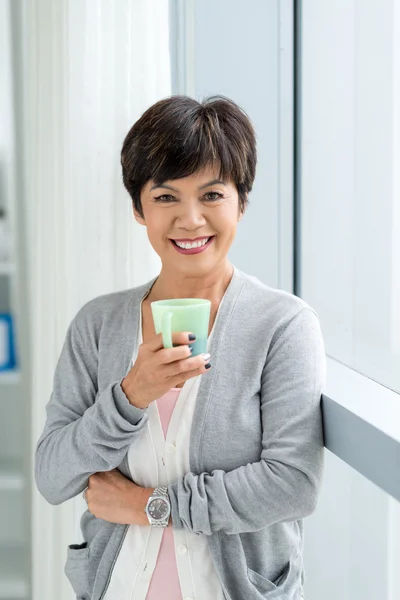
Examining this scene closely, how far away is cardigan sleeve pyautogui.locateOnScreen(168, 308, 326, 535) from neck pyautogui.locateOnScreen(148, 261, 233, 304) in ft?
0.52

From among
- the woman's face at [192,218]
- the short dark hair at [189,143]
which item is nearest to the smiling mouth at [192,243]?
the woman's face at [192,218]


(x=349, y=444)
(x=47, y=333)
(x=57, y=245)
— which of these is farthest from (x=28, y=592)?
(x=349, y=444)

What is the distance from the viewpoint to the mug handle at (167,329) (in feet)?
3.31

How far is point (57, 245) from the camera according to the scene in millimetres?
1763

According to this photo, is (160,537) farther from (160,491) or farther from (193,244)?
(193,244)

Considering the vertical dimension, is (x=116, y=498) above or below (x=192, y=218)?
below

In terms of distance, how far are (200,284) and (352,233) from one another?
0.49 metres

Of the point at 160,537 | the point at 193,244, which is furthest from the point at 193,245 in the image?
the point at 160,537

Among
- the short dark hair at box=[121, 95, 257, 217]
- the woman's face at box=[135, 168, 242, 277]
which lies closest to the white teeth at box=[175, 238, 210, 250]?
the woman's face at box=[135, 168, 242, 277]

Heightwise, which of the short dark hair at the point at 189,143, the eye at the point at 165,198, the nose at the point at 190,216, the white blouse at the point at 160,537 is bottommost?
the white blouse at the point at 160,537

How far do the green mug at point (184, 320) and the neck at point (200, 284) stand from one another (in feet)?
0.77

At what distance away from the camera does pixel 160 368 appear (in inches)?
41.9

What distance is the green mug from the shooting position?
101cm

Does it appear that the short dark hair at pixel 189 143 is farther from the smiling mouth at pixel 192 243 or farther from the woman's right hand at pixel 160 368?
the woman's right hand at pixel 160 368
